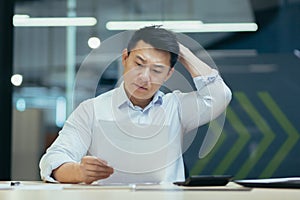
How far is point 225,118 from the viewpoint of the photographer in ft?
13.2

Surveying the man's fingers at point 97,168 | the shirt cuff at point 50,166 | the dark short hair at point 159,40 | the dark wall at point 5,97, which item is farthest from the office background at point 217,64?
the man's fingers at point 97,168

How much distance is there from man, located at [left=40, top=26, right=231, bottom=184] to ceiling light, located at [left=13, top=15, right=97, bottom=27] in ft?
6.53

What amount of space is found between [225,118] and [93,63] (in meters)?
1.05

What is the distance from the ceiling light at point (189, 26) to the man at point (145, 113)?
191 centimetres

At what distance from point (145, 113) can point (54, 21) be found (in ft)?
7.75

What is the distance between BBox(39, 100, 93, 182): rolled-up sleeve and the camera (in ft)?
5.64

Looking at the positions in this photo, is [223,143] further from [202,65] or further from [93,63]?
[202,65]

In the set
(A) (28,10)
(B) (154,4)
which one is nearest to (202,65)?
(B) (154,4)

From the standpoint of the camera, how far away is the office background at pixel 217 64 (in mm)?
4109

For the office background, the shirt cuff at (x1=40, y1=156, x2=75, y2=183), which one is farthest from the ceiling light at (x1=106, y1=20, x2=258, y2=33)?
the shirt cuff at (x1=40, y1=156, x2=75, y2=183)

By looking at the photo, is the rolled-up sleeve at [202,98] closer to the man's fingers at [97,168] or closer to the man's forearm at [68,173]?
the man's forearm at [68,173]

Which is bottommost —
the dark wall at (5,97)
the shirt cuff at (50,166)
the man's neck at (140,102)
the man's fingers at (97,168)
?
the dark wall at (5,97)

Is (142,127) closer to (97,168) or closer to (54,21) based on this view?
(97,168)

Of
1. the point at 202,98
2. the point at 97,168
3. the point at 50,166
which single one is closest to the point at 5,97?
the point at 202,98
